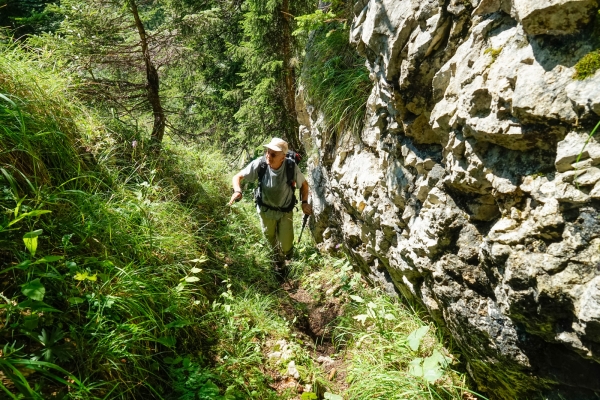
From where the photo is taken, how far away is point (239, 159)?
1054 centimetres

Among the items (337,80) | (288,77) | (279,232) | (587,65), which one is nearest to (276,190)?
(279,232)

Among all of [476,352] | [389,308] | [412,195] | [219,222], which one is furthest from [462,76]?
[219,222]

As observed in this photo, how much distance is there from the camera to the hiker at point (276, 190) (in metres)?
5.23

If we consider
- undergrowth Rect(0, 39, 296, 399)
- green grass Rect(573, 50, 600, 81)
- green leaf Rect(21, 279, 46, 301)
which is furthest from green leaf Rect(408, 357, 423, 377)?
green leaf Rect(21, 279, 46, 301)

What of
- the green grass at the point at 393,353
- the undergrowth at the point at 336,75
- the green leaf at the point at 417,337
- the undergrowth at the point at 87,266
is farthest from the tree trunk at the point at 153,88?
the green leaf at the point at 417,337

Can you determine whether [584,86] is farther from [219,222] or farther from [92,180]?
[219,222]

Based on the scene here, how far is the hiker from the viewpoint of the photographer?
5.23 meters

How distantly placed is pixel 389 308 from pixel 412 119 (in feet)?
7.22

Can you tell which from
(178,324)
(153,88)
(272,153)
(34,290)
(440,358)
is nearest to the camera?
(34,290)

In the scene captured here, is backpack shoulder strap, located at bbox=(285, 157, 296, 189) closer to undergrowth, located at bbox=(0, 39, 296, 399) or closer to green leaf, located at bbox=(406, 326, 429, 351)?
Result: undergrowth, located at bbox=(0, 39, 296, 399)

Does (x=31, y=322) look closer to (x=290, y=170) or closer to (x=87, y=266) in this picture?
(x=87, y=266)

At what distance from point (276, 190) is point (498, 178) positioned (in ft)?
12.0

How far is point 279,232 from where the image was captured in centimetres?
573

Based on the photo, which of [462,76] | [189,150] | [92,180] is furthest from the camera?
[189,150]
